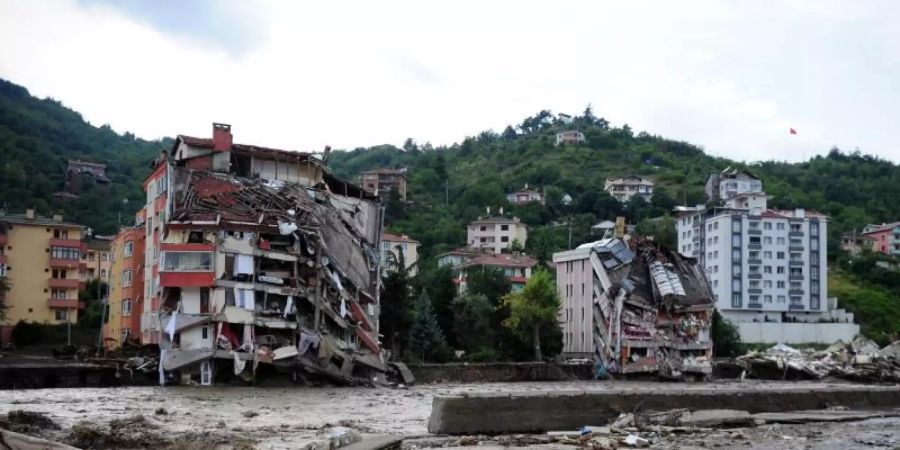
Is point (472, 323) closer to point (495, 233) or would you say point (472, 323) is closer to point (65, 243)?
point (65, 243)

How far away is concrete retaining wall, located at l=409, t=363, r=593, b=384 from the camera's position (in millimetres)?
57916

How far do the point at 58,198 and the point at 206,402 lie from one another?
100 m

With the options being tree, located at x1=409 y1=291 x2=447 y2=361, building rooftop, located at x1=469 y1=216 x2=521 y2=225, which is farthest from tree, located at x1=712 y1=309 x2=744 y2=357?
building rooftop, located at x1=469 y1=216 x2=521 y2=225

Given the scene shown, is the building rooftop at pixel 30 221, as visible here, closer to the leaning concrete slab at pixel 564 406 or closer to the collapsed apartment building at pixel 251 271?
the collapsed apartment building at pixel 251 271

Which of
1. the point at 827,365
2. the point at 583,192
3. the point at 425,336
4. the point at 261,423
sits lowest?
the point at 827,365

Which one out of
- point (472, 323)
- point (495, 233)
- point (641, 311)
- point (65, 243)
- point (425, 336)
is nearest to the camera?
point (425, 336)

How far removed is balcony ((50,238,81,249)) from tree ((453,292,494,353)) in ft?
120

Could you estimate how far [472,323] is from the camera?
73812mm

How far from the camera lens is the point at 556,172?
17812 centimetres

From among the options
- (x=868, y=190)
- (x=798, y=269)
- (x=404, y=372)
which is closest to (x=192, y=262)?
(x=404, y=372)

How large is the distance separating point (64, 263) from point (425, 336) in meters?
37.1

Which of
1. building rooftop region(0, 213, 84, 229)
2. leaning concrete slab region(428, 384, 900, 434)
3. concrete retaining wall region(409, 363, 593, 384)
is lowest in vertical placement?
concrete retaining wall region(409, 363, 593, 384)

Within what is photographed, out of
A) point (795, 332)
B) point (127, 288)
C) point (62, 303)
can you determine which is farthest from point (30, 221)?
point (795, 332)

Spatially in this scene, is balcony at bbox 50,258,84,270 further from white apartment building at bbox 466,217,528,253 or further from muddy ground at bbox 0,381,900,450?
white apartment building at bbox 466,217,528,253
